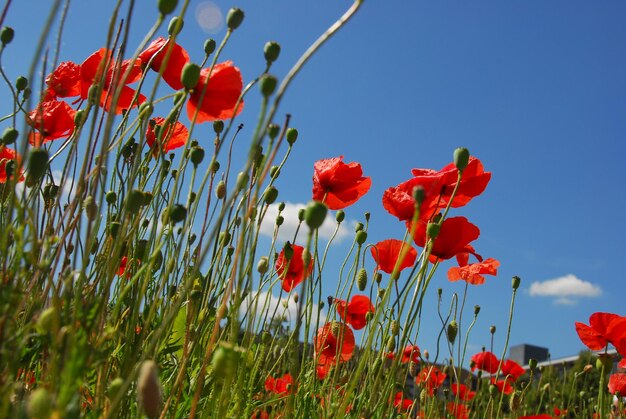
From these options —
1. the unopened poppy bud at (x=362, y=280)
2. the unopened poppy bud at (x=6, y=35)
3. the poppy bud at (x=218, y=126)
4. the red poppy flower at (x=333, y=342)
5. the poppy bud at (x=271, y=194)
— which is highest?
the unopened poppy bud at (x=6, y=35)

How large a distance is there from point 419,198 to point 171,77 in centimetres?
81

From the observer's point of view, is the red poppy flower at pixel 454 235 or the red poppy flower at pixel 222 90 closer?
the red poppy flower at pixel 222 90

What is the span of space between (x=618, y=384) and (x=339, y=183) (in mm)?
1602

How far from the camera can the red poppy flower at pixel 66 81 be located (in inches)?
72.0

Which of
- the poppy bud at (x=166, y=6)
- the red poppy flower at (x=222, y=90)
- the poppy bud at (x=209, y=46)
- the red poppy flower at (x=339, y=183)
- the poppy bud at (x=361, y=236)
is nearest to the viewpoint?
the poppy bud at (x=166, y=6)

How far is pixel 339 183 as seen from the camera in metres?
1.95

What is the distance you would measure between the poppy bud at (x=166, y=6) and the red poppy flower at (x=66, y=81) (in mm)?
950

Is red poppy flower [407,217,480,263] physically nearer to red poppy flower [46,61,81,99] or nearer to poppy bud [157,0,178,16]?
poppy bud [157,0,178,16]

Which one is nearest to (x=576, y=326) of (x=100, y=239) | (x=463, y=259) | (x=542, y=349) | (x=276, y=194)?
(x=463, y=259)

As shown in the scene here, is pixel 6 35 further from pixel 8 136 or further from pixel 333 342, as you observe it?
pixel 333 342

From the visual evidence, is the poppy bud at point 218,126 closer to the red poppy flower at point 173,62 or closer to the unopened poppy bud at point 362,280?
the red poppy flower at point 173,62

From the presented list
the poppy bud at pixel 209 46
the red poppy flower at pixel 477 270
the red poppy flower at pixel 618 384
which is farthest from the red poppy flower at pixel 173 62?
the red poppy flower at pixel 618 384

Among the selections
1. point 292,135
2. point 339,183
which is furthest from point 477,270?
point 292,135

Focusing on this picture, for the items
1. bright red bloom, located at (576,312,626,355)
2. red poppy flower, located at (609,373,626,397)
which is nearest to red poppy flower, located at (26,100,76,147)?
bright red bloom, located at (576,312,626,355)
